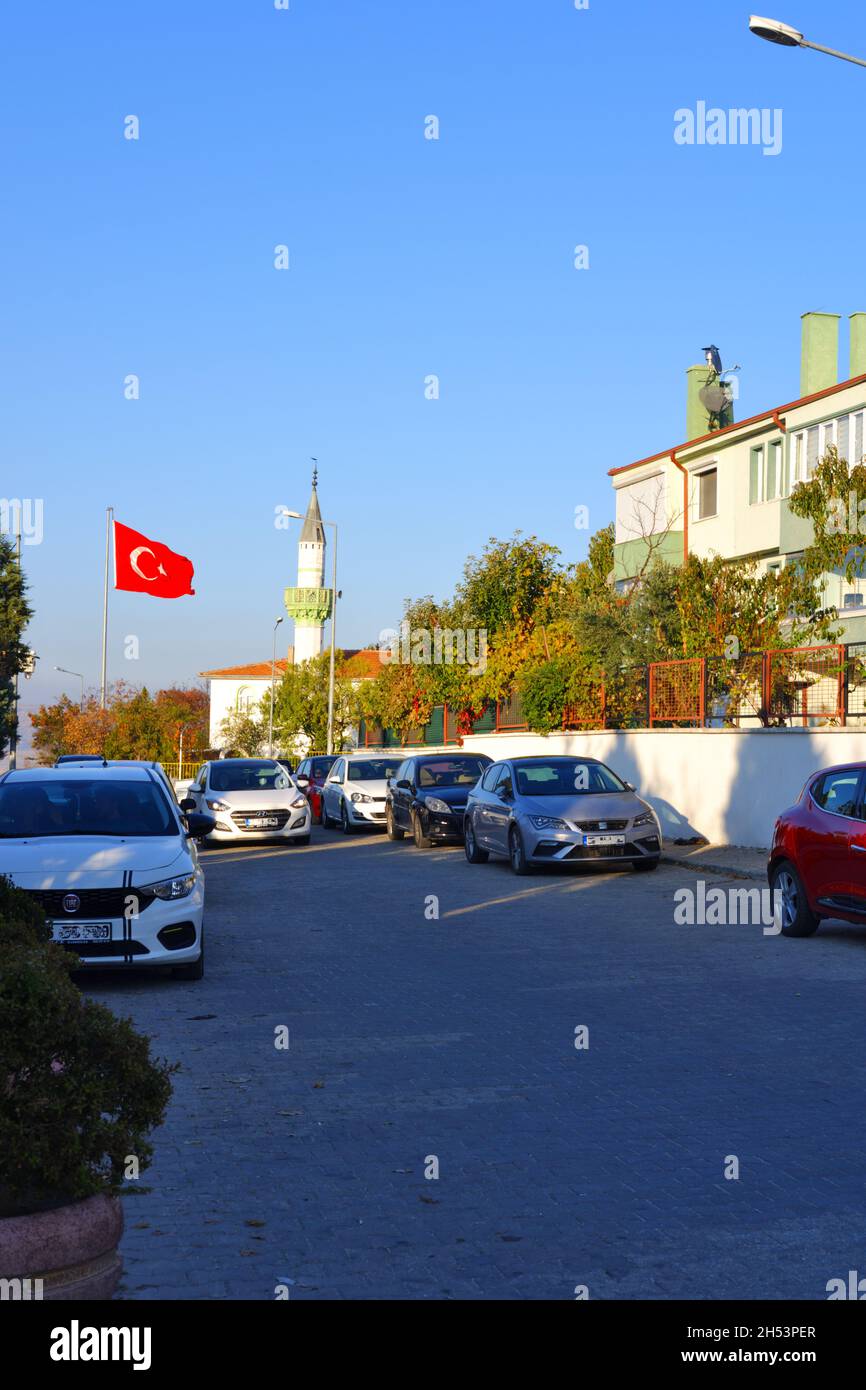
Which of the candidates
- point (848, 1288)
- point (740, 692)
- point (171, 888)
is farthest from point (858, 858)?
point (740, 692)

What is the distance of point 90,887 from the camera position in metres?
10.9

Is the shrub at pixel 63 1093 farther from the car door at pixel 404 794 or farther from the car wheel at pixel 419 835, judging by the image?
the car door at pixel 404 794

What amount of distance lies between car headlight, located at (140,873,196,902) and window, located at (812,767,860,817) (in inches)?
218

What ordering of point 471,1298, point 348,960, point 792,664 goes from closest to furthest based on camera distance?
point 471,1298 → point 348,960 → point 792,664

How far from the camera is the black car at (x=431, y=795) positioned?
2666 cm

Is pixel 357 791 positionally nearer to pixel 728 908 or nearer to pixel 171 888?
pixel 728 908

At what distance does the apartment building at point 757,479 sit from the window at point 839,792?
1950 centimetres

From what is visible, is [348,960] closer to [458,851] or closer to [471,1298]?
[471,1298]

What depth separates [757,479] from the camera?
39.3m

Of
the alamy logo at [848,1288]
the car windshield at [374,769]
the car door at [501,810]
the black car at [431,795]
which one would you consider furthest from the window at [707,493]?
the alamy logo at [848,1288]

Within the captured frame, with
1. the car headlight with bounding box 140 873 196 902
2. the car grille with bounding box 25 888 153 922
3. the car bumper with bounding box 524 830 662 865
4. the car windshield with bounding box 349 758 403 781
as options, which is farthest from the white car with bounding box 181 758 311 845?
the car grille with bounding box 25 888 153 922

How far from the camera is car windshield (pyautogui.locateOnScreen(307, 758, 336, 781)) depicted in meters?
40.2

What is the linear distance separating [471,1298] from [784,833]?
9.98 meters
